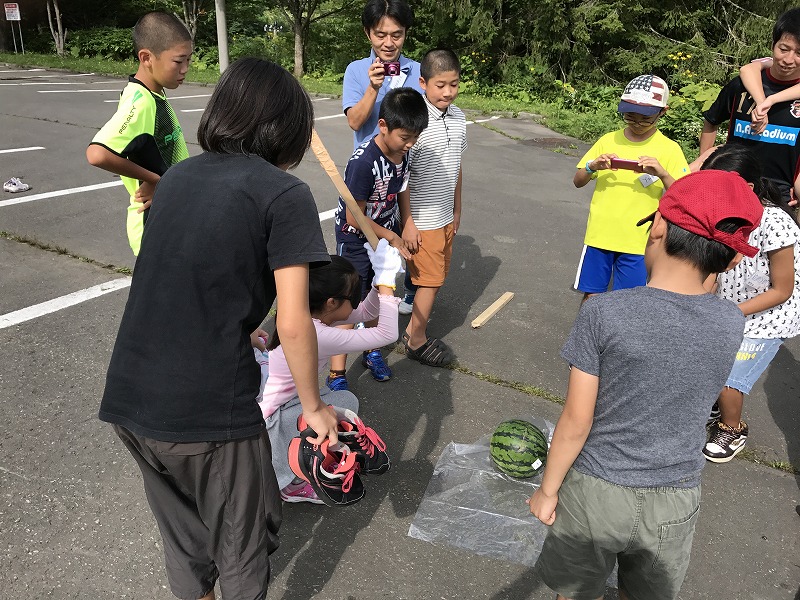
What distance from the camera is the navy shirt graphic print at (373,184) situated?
3.59 m

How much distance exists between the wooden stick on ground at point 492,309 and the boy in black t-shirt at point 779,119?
→ 6.99 ft

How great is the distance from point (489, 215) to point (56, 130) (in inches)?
332

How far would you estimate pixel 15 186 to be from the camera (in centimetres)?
758

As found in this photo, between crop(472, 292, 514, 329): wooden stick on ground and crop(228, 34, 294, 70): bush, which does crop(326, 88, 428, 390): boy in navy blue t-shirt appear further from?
crop(228, 34, 294, 70): bush

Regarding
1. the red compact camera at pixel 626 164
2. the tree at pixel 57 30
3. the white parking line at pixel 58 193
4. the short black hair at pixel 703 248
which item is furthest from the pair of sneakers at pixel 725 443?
the tree at pixel 57 30

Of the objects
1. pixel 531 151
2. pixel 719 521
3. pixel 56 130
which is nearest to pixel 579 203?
pixel 531 151

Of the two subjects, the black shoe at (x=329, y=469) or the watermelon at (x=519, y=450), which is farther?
the watermelon at (x=519, y=450)

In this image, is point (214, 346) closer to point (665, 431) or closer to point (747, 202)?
point (665, 431)

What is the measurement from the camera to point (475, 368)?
4.42m

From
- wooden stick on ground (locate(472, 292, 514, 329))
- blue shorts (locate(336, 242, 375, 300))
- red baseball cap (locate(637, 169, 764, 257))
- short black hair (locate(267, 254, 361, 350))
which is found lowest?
wooden stick on ground (locate(472, 292, 514, 329))

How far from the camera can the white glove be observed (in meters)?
2.83

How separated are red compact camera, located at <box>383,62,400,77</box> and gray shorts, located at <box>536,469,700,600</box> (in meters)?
2.82

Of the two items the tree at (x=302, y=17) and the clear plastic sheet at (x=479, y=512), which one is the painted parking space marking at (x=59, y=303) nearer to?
the clear plastic sheet at (x=479, y=512)

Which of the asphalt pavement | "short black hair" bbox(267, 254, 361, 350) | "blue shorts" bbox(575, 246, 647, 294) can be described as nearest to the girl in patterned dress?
the asphalt pavement
